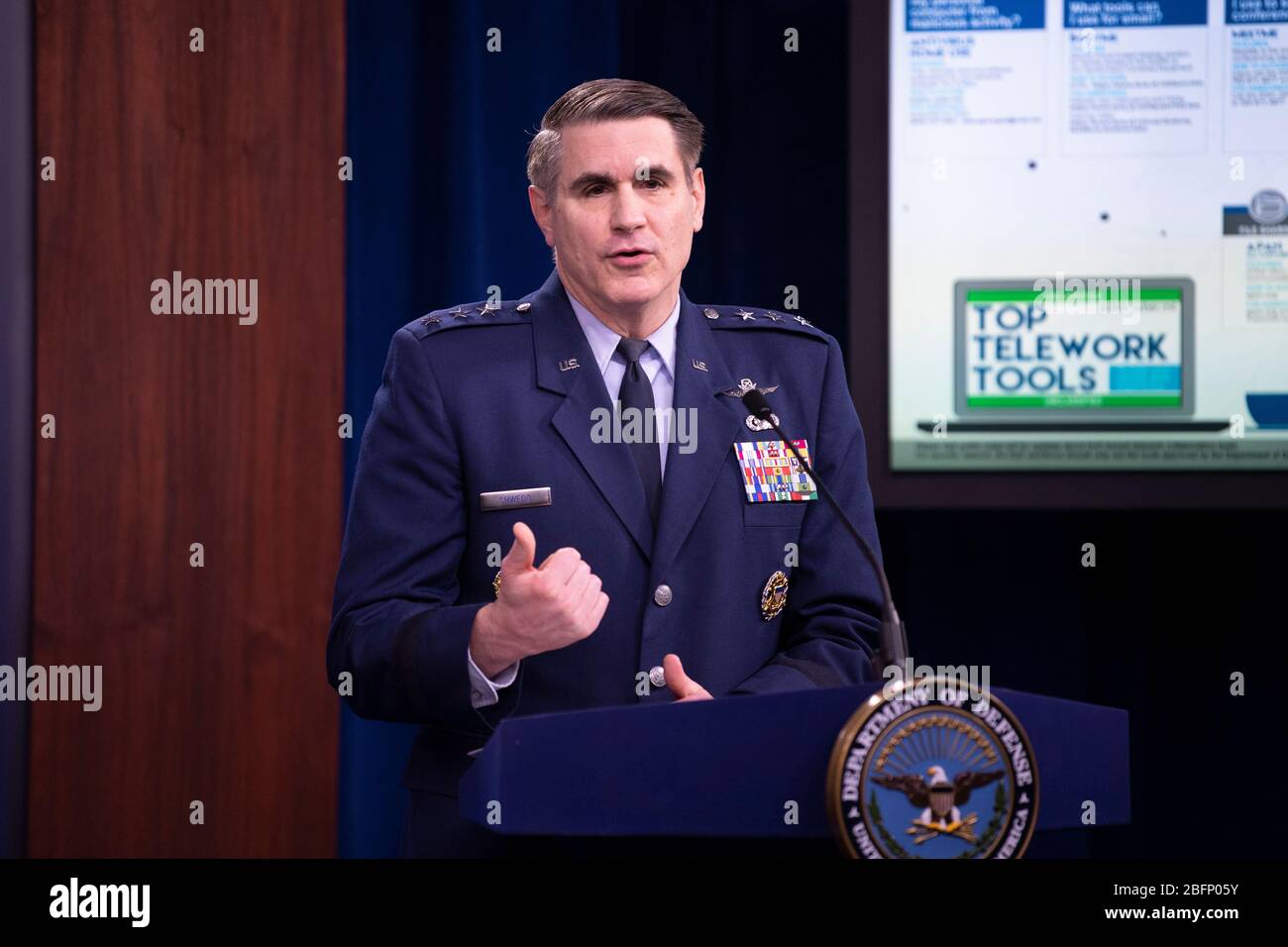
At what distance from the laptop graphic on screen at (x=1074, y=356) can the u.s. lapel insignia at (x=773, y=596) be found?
87cm

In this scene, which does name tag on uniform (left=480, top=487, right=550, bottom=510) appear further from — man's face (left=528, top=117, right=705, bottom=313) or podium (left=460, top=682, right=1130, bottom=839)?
podium (left=460, top=682, right=1130, bottom=839)

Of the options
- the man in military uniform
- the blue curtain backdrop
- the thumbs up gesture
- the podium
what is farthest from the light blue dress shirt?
the blue curtain backdrop

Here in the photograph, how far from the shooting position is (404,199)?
2680 mm

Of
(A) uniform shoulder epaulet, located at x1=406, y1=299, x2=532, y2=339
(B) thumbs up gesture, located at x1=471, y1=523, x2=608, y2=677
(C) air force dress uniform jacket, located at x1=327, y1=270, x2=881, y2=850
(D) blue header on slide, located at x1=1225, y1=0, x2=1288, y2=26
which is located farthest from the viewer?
(D) blue header on slide, located at x1=1225, y1=0, x2=1288, y2=26

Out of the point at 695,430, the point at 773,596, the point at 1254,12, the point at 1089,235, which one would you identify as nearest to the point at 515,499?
the point at 695,430

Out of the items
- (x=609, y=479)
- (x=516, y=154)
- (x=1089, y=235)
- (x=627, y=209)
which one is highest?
(x=516, y=154)

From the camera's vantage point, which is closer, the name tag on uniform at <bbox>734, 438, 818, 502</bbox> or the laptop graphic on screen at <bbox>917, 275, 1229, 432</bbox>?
the name tag on uniform at <bbox>734, 438, 818, 502</bbox>

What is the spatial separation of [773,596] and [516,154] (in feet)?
4.39

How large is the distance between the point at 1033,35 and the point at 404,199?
1238 mm

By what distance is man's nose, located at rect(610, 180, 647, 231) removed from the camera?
1.66m

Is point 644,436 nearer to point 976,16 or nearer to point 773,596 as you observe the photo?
point 773,596

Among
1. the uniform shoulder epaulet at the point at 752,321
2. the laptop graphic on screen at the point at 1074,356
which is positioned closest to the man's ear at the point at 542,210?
the uniform shoulder epaulet at the point at 752,321

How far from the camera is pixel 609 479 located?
1.64m
